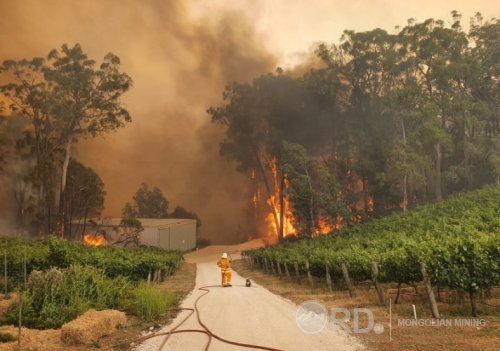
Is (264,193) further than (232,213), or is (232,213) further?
(232,213)

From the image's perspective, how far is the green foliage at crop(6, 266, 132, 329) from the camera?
13164 millimetres

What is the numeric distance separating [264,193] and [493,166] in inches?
1809

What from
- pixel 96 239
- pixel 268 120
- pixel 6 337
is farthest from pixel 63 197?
pixel 6 337

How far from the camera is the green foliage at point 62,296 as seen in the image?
13164mm

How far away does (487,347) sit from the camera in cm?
970

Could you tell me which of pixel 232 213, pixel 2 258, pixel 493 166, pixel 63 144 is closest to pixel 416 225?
pixel 493 166

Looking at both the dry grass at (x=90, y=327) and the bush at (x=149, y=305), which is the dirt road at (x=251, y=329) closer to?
the bush at (x=149, y=305)

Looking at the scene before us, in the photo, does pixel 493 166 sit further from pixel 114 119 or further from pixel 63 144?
pixel 63 144

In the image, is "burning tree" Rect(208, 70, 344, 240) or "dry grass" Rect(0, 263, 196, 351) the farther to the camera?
"burning tree" Rect(208, 70, 344, 240)

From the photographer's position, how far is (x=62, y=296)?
46.6 ft

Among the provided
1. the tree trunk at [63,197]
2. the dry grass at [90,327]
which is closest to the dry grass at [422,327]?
the dry grass at [90,327]

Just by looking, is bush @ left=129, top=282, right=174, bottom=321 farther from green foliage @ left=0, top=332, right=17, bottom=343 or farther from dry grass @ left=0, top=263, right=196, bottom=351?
green foliage @ left=0, top=332, right=17, bottom=343

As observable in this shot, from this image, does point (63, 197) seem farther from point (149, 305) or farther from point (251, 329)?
point (251, 329)

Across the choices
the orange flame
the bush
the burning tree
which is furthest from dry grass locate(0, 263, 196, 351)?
the burning tree
